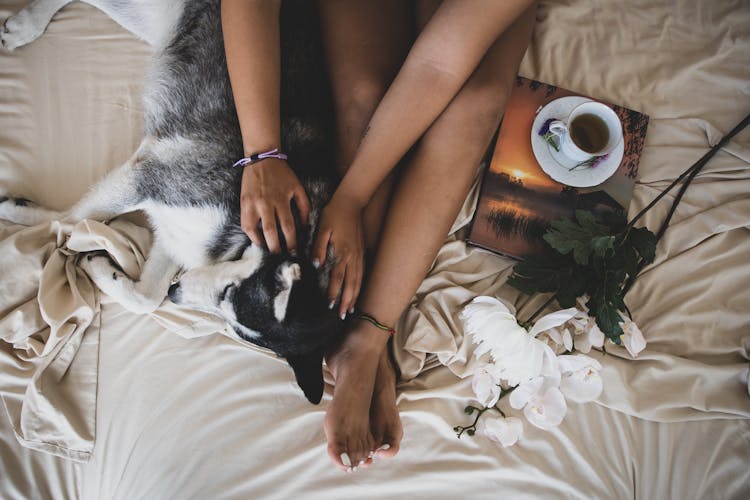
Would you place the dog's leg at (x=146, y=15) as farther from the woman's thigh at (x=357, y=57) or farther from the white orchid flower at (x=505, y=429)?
the white orchid flower at (x=505, y=429)

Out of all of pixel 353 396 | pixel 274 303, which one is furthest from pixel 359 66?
pixel 353 396

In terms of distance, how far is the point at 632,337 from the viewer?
4.93 ft

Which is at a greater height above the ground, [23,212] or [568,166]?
[568,166]

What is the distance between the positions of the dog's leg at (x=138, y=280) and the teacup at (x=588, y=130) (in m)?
1.42

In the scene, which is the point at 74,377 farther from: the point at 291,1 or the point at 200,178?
the point at 291,1

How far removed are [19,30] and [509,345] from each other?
6.73ft

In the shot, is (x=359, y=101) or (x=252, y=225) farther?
(x=359, y=101)

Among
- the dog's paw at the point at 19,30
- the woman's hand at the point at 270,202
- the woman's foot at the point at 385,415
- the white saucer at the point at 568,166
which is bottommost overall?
the woman's foot at the point at 385,415

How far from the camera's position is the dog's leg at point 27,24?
67.8 inches

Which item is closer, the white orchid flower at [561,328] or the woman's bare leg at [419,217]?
the white orchid flower at [561,328]

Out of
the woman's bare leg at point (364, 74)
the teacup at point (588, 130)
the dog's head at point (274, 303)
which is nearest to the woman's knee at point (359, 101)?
the woman's bare leg at point (364, 74)

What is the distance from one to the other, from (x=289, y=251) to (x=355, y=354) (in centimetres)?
42

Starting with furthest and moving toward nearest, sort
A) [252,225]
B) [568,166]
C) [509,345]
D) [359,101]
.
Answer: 1. [568,166]
2. [359,101]
3. [252,225]
4. [509,345]

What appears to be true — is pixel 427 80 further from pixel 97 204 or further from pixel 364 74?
pixel 97 204
